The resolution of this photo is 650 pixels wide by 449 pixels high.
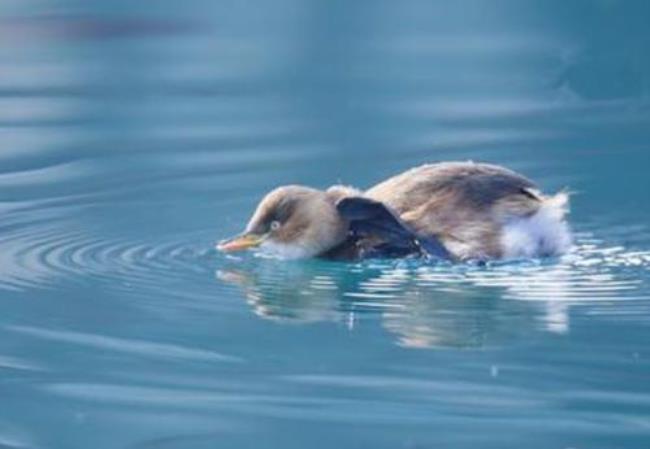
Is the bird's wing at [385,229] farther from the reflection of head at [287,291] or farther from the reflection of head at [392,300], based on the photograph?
the reflection of head at [287,291]

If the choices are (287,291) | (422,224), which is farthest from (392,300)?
(422,224)

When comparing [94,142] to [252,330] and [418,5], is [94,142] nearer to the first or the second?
[252,330]

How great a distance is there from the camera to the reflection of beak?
Result: 7.26m

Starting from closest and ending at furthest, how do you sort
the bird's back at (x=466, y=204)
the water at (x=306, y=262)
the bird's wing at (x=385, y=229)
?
1. the water at (x=306, y=262)
2. the bird's wing at (x=385, y=229)
3. the bird's back at (x=466, y=204)

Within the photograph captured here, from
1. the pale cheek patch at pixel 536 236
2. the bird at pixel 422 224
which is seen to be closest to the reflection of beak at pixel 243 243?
the bird at pixel 422 224

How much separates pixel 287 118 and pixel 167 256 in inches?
118

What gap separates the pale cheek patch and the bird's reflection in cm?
12

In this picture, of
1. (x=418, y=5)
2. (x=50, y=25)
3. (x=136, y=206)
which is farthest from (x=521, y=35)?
(x=136, y=206)

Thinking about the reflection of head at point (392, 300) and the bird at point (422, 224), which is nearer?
the reflection of head at point (392, 300)

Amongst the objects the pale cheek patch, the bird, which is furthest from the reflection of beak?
the pale cheek patch

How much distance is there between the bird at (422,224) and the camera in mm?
7168

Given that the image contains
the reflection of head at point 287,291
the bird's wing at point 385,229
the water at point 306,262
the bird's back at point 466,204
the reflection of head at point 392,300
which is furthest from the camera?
the bird's back at point 466,204

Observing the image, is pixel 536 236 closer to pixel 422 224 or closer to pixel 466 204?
pixel 466 204

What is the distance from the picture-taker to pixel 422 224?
7.28 metres
